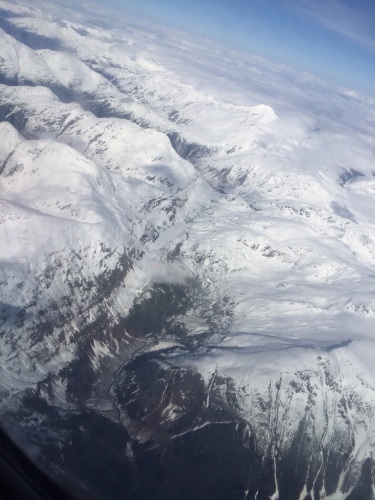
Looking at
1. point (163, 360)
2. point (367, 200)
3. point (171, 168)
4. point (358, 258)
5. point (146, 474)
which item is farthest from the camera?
point (367, 200)

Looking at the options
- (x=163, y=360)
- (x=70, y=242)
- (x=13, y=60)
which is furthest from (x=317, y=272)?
(x=13, y=60)

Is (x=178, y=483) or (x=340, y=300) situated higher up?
(x=340, y=300)

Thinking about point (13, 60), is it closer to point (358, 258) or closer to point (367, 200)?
point (358, 258)

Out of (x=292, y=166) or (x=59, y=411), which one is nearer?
(x=59, y=411)

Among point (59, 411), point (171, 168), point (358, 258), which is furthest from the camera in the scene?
point (358, 258)

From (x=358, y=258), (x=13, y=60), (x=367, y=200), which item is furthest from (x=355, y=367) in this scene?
(x=13, y=60)

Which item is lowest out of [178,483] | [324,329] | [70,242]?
[178,483]

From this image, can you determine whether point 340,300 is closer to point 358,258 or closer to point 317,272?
point 317,272

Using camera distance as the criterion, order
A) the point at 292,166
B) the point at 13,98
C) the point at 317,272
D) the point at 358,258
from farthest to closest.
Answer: the point at 292,166
the point at 13,98
the point at 358,258
the point at 317,272

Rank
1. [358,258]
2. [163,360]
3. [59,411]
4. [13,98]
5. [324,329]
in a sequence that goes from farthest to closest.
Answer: [13,98] → [358,258] → [324,329] → [163,360] → [59,411]
